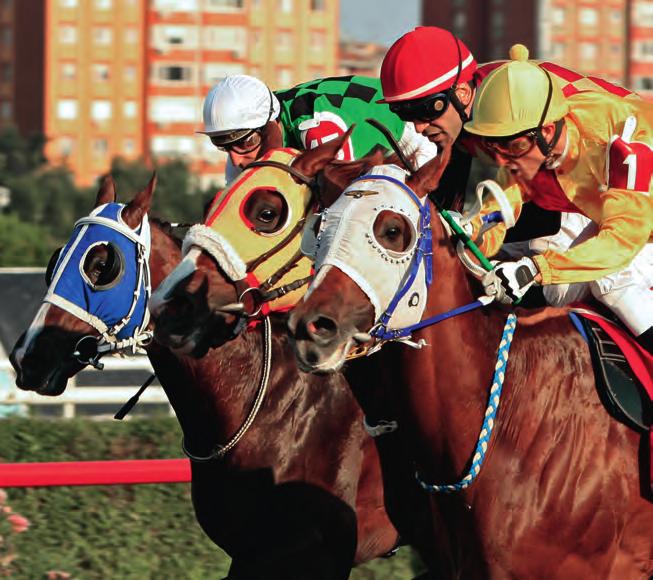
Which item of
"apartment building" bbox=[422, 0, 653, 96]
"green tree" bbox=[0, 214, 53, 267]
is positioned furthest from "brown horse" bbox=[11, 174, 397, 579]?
"apartment building" bbox=[422, 0, 653, 96]

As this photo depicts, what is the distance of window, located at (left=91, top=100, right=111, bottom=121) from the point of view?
62.3 meters

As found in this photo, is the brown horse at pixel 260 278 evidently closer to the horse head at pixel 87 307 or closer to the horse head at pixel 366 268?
the horse head at pixel 87 307

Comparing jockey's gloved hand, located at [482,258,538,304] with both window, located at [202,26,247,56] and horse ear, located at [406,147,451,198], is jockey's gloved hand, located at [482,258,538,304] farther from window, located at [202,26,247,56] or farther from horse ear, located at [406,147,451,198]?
window, located at [202,26,247,56]

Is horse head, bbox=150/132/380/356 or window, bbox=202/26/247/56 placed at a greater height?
horse head, bbox=150/132/380/356

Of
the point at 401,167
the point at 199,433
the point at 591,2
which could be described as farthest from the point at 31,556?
the point at 591,2

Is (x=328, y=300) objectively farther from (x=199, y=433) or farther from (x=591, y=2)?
(x=591, y=2)

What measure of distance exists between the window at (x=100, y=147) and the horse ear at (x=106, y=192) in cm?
5841

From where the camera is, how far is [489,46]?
75062 mm

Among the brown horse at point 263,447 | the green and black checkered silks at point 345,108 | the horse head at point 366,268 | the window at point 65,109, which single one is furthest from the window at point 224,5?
the horse head at point 366,268

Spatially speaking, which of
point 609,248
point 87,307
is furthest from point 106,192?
point 609,248

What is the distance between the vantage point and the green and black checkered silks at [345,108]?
5137 millimetres

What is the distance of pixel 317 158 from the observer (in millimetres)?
4664

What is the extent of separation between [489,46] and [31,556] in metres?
71.5

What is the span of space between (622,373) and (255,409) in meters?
1.23
